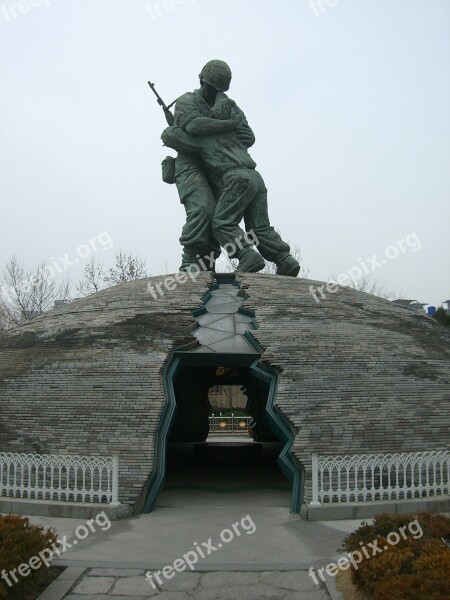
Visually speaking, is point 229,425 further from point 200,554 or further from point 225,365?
point 200,554

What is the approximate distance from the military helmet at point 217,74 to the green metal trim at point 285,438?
9.78m

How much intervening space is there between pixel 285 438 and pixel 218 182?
956 cm

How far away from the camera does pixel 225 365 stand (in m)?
11.1

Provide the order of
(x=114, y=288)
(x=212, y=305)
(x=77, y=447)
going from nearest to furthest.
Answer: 1. (x=77, y=447)
2. (x=212, y=305)
3. (x=114, y=288)

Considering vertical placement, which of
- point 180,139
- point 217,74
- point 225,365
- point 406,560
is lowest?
point 406,560

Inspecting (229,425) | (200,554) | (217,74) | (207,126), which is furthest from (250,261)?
(229,425)

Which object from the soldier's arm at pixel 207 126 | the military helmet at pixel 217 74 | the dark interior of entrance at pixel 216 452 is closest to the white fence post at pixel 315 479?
the dark interior of entrance at pixel 216 452

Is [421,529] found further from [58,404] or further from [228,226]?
[228,226]

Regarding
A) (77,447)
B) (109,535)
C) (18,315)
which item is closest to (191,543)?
(109,535)

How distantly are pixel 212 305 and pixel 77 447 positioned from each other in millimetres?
4590

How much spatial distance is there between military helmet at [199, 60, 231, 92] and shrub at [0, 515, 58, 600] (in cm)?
1391

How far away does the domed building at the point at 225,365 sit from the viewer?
873cm

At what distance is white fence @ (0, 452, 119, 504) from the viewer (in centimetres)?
798

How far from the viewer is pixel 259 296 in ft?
40.9
